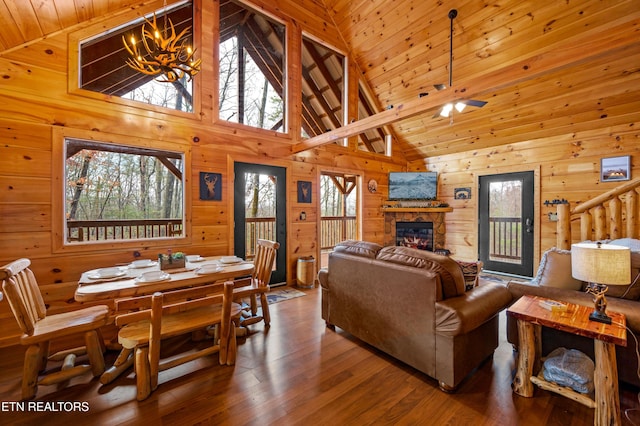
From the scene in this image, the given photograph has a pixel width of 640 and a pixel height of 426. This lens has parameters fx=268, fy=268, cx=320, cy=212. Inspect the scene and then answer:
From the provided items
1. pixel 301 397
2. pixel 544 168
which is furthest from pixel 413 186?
pixel 301 397

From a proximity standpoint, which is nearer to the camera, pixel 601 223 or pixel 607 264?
pixel 607 264

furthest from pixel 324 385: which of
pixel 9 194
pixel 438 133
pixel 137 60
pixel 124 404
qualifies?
pixel 438 133

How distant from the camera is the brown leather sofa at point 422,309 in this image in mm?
1916

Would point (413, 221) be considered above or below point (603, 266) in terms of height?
above

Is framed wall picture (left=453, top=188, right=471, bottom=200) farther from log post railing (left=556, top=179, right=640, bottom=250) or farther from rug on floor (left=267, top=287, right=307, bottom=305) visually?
rug on floor (left=267, top=287, right=307, bottom=305)

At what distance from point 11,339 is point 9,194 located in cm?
146

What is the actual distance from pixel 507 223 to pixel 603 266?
165 inches

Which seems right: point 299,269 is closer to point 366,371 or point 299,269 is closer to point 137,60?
point 366,371

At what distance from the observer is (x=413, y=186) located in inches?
245

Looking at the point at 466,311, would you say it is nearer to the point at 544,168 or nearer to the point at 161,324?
the point at 161,324

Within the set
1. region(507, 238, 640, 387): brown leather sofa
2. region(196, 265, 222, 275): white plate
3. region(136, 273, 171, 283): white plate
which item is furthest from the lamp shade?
region(136, 273, 171, 283): white plate

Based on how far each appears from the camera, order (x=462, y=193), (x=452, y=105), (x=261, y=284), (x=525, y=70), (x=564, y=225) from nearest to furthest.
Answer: (x=525, y=70) < (x=261, y=284) < (x=452, y=105) < (x=564, y=225) < (x=462, y=193)

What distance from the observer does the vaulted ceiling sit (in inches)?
94.9

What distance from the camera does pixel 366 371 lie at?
223cm
